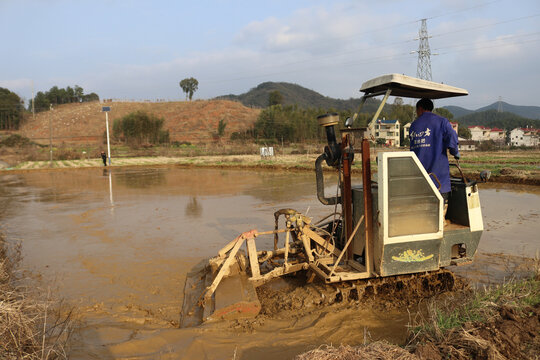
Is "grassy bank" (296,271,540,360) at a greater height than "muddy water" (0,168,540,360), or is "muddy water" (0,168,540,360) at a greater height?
"grassy bank" (296,271,540,360)

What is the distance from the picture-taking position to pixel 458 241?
4.49 metres

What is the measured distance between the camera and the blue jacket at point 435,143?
4.38m

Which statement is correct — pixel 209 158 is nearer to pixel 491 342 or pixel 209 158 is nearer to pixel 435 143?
pixel 435 143

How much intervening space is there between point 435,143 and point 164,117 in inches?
3224

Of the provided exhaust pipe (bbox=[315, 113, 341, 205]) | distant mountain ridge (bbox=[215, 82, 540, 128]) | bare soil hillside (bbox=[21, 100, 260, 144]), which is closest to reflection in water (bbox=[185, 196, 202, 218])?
exhaust pipe (bbox=[315, 113, 341, 205])

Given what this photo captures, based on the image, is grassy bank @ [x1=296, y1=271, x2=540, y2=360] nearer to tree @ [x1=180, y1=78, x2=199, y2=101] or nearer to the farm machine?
the farm machine

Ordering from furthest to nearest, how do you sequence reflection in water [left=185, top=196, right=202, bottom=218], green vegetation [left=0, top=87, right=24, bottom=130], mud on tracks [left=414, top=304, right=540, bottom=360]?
green vegetation [left=0, top=87, right=24, bottom=130], reflection in water [left=185, top=196, right=202, bottom=218], mud on tracks [left=414, top=304, right=540, bottom=360]

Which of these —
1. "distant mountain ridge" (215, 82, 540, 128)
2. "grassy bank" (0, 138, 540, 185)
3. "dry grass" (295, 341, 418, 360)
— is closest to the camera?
"dry grass" (295, 341, 418, 360)

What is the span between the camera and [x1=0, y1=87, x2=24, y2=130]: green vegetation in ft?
250

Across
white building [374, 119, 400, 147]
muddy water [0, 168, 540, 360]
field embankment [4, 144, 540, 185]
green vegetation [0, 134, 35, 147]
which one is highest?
green vegetation [0, 134, 35, 147]

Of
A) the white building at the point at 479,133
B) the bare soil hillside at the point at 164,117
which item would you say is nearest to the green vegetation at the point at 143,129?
the bare soil hillside at the point at 164,117

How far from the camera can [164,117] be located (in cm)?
8169

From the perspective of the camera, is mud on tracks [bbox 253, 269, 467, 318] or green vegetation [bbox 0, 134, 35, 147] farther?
green vegetation [bbox 0, 134, 35, 147]

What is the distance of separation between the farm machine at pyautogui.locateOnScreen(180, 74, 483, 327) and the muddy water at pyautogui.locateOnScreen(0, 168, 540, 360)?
1.28ft
